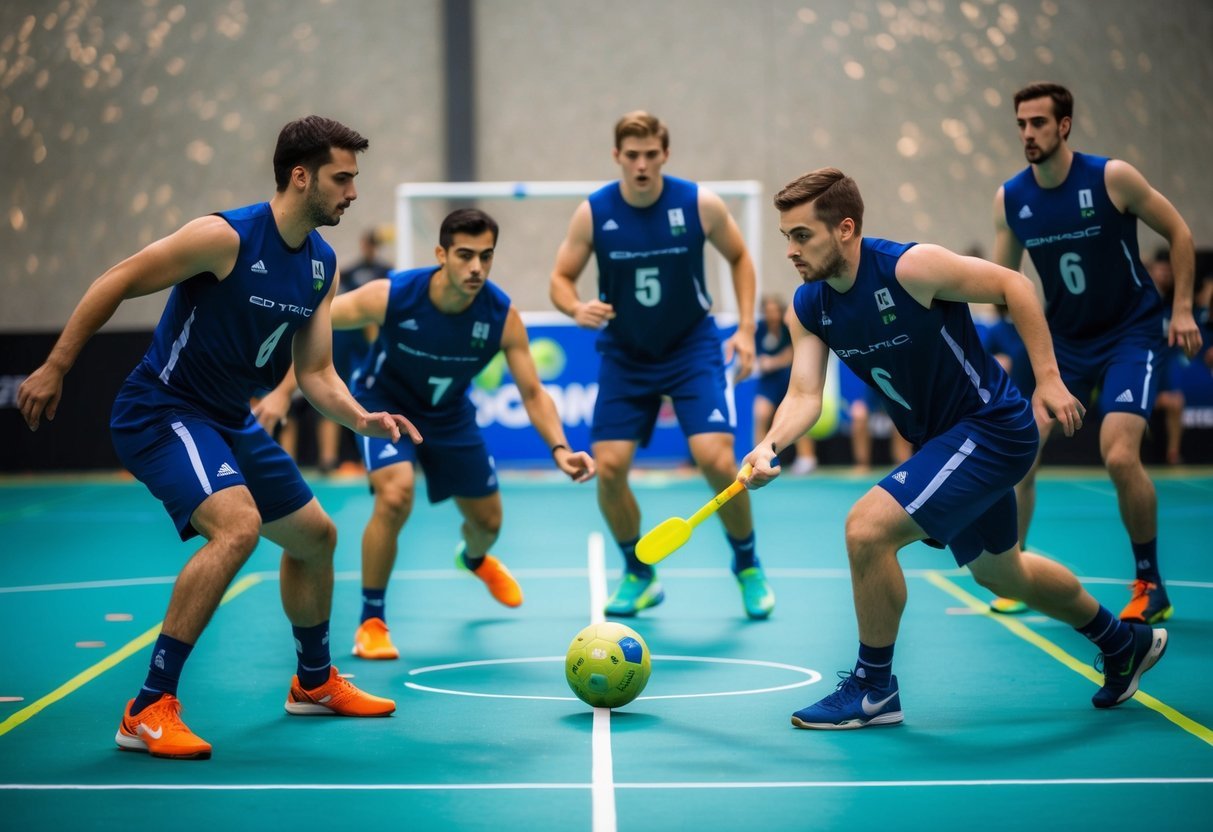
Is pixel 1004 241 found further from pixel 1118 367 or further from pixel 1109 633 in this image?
pixel 1109 633

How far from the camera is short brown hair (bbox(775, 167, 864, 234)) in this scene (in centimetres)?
506

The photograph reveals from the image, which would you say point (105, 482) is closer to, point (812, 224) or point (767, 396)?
point (767, 396)

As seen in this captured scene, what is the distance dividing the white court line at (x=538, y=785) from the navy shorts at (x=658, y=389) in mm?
3438

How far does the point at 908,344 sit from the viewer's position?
520 cm

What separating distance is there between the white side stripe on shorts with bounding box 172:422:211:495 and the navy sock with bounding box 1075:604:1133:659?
3.12 m

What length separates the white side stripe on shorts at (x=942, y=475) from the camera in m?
4.99

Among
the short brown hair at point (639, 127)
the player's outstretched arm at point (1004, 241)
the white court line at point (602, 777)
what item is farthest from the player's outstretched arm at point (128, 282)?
the player's outstretched arm at point (1004, 241)

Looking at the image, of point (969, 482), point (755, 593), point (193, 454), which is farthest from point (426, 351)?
point (969, 482)

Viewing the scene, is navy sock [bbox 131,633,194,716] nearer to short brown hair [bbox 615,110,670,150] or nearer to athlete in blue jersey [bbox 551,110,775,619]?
athlete in blue jersey [bbox 551,110,775,619]

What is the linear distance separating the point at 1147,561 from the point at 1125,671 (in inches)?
75.9

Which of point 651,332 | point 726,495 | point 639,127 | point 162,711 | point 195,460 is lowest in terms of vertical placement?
point 162,711

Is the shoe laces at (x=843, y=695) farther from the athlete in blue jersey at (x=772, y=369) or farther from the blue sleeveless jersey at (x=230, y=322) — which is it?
the athlete in blue jersey at (x=772, y=369)

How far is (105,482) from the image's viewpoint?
55.7 feet

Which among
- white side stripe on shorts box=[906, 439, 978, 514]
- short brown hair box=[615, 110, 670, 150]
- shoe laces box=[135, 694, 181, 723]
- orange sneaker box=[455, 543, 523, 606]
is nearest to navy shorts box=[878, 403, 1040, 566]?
white side stripe on shorts box=[906, 439, 978, 514]
